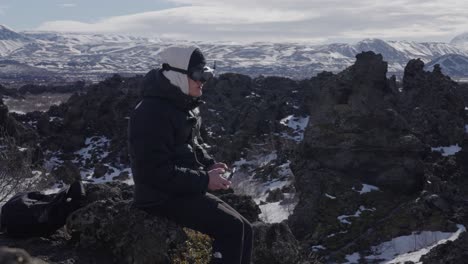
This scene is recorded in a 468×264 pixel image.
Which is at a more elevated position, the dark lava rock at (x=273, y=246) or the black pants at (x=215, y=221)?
the black pants at (x=215, y=221)

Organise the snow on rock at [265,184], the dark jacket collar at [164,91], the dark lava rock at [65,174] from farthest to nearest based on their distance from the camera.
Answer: the dark lava rock at [65,174] → the snow on rock at [265,184] → the dark jacket collar at [164,91]

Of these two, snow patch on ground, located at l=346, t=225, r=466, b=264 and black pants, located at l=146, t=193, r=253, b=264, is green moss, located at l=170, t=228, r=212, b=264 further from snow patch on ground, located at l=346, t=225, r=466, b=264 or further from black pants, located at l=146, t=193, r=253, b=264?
snow patch on ground, located at l=346, t=225, r=466, b=264

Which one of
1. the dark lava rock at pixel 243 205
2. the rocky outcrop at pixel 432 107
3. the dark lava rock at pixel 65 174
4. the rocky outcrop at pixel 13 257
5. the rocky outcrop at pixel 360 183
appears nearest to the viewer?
the rocky outcrop at pixel 13 257

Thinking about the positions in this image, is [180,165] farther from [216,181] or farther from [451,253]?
[451,253]

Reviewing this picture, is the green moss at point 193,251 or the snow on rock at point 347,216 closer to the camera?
the green moss at point 193,251

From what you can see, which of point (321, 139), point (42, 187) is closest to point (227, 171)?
point (321, 139)

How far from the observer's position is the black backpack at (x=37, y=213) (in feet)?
19.1

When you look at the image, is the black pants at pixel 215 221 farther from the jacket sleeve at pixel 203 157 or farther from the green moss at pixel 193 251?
the green moss at pixel 193 251

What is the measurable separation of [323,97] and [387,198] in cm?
647

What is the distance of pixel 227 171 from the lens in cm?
506

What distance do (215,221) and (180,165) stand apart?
1.89 feet

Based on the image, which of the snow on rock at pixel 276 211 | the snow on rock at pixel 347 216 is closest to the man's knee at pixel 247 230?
the snow on rock at pixel 347 216

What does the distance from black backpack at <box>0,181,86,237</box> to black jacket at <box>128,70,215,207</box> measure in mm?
1637

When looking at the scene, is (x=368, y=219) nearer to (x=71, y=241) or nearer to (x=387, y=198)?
(x=387, y=198)
